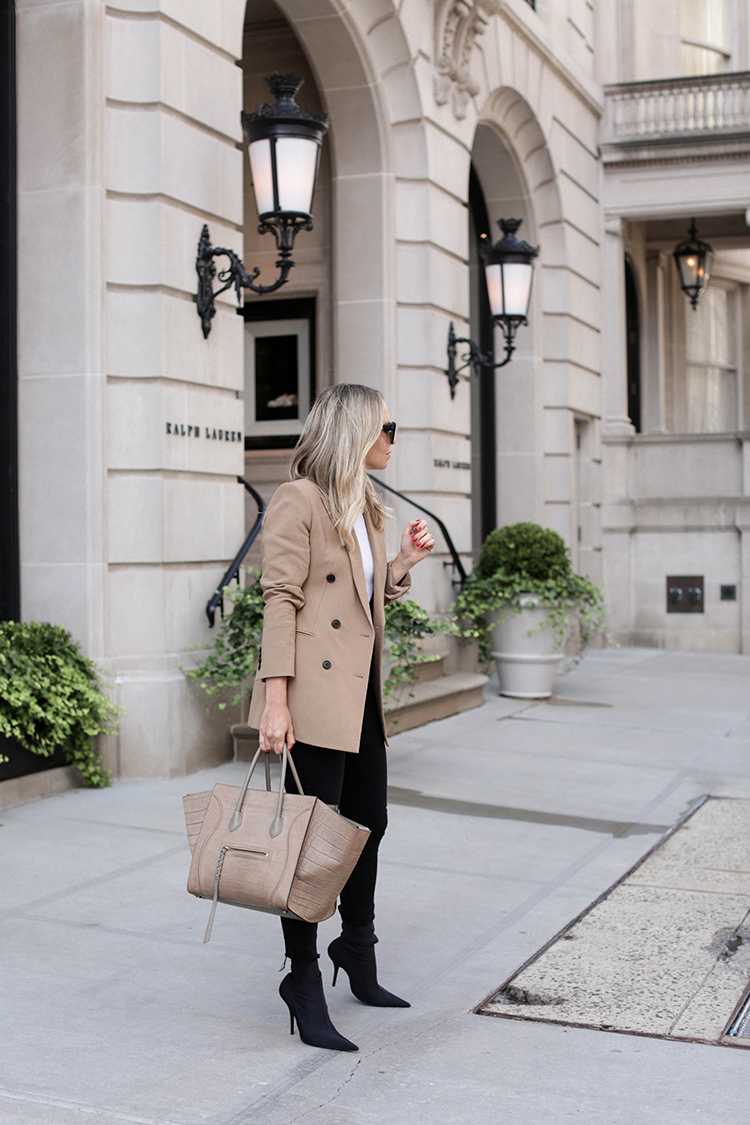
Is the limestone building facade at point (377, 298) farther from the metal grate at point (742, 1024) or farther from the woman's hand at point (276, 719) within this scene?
the metal grate at point (742, 1024)

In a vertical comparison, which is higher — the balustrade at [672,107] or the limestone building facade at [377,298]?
the balustrade at [672,107]

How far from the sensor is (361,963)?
3.78 meters

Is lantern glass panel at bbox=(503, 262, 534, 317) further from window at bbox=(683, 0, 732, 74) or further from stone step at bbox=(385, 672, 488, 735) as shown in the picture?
window at bbox=(683, 0, 732, 74)

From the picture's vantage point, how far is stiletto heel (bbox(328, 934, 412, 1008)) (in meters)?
3.78

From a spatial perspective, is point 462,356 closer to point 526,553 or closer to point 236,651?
point 526,553

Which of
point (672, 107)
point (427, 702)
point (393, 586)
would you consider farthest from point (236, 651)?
point (672, 107)

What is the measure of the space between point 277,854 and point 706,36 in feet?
58.1

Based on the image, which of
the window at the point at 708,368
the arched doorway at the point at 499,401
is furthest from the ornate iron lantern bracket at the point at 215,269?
the window at the point at 708,368

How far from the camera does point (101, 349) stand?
23.3 feet

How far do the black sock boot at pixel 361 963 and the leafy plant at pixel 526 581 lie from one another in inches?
262

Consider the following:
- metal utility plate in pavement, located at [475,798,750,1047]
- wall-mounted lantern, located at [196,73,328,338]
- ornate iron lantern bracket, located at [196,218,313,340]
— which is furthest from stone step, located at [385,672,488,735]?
metal utility plate in pavement, located at [475,798,750,1047]

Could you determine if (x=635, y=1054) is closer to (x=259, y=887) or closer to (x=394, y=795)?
(x=259, y=887)

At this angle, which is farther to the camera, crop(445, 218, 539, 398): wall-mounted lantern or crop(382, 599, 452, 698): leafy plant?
crop(445, 218, 539, 398): wall-mounted lantern

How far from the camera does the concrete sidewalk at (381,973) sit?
317cm
